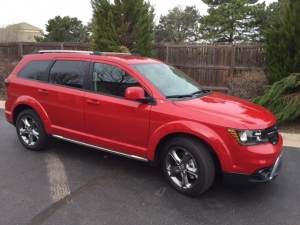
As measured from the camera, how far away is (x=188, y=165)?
3660mm

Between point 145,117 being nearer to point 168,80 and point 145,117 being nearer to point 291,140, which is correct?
point 168,80

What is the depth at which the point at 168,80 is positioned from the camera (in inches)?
173

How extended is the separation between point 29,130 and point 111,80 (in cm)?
195

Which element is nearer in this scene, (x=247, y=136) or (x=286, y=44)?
(x=247, y=136)

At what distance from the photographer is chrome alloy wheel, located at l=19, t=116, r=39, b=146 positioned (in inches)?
201

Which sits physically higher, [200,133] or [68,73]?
[68,73]

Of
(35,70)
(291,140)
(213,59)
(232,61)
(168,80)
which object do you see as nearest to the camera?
(168,80)

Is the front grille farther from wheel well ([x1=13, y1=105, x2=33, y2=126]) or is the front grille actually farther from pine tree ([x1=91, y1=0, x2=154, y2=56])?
pine tree ([x1=91, y1=0, x2=154, y2=56])

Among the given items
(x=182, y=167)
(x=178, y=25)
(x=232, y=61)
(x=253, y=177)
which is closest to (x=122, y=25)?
(x=232, y=61)

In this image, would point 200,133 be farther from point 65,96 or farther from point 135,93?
point 65,96

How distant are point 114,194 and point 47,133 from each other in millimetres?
1867

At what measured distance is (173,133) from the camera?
371cm

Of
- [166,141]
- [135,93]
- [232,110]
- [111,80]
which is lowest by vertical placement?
[166,141]

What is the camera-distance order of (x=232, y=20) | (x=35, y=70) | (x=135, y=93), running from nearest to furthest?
(x=135, y=93) → (x=35, y=70) → (x=232, y=20)
